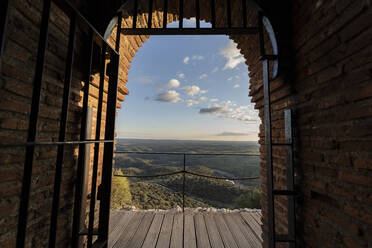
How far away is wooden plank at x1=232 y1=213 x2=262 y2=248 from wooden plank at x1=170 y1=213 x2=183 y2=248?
92 cm

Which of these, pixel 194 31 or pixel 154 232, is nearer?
pixel 194 31

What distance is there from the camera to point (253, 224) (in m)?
2.59

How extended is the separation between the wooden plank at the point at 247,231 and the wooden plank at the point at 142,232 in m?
1.43

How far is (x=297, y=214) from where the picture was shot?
135cm

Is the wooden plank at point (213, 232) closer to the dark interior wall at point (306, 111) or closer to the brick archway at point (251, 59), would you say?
the brick archway at point (251, 59)

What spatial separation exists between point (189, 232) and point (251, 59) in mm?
2647

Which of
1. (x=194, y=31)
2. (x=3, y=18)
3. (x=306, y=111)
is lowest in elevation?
(x=306, y=111)

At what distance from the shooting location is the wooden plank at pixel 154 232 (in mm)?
2047

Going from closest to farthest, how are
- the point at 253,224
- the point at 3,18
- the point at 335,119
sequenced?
the point at 3,18 → the point at 335,119 → the point at 253,224

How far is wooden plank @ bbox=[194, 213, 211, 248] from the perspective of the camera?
2070mm

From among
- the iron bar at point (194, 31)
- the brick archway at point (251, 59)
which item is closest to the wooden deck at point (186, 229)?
the brick archway at point (251, 59)

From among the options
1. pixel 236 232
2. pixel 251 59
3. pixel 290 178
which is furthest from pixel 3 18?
pixel 236 232

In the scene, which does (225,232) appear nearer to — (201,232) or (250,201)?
(201,232)

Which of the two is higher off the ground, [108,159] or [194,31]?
[194,31]
